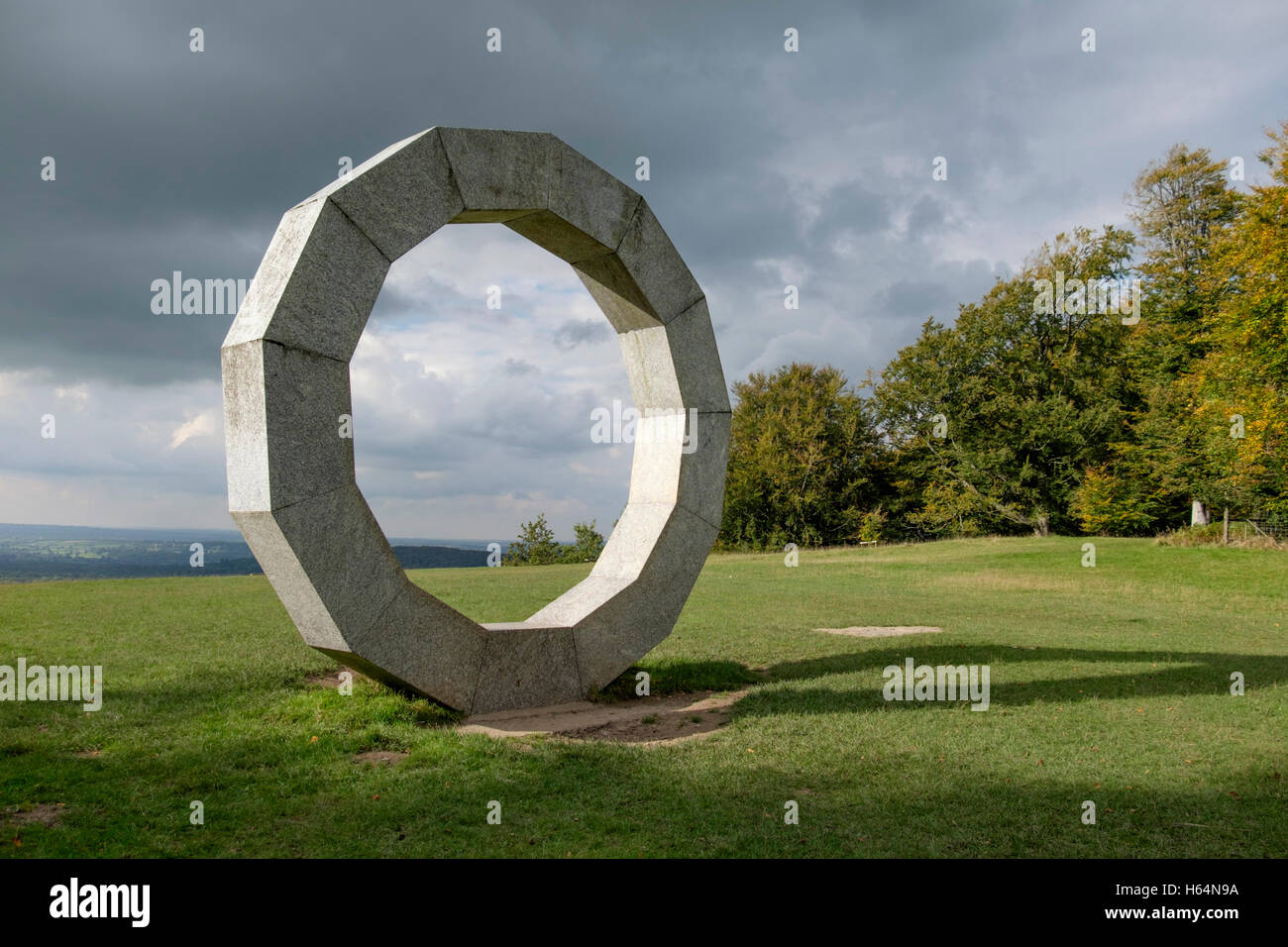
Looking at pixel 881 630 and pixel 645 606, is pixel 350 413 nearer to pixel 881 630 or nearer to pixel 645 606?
pixel 645 606

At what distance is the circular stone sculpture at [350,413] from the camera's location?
7.79m

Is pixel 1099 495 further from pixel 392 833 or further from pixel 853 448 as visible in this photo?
pixel 392 833

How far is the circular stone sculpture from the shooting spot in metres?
7.79

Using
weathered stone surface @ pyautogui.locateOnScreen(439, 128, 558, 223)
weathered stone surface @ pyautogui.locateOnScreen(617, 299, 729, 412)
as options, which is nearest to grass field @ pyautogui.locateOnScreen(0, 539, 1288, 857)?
weathered stone surface @ pyautogui.locateOnScreen(617, 299, 729, 412)

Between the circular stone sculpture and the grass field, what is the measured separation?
95cm

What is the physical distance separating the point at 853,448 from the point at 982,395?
7.61 meters

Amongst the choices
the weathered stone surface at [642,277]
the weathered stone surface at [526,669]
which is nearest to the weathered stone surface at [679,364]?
the weathered stone surface at [642,277]

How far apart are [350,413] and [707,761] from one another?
14.7 ft

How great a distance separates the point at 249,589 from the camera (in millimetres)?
23266

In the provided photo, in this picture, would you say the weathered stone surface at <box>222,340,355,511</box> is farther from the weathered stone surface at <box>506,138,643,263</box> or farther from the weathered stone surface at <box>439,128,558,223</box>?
the weathered stone surface at <box>506,138,643,263</box>

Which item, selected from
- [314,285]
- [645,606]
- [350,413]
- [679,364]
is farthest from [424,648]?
[679,364]

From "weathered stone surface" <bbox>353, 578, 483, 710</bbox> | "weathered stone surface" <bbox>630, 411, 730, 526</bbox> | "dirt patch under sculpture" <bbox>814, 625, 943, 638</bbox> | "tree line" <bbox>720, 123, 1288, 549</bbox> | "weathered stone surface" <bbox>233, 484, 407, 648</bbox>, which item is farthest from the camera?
"tree line" <bbox>720, 123, 1288, 549</bbox>

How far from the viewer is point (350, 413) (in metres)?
8.21
